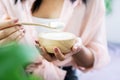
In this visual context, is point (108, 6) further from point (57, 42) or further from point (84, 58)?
point (57, 42)

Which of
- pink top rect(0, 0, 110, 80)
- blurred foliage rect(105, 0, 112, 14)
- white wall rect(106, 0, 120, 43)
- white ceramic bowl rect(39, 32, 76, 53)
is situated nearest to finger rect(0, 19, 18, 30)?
white ceramic bowl rect(39, 32, 76, 53)

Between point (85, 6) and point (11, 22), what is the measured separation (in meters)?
0.37

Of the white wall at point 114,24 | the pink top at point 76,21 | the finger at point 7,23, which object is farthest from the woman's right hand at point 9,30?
the white wall at point 114,24

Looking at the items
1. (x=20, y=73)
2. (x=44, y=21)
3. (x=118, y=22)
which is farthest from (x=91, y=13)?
(x=118, y=22)

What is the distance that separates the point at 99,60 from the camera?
2.62 ft

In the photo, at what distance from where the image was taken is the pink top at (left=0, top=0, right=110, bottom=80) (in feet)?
2.52

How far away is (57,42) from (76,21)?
0.77ft

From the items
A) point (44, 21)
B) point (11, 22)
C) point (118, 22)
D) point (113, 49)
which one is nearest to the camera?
point (11, 22)

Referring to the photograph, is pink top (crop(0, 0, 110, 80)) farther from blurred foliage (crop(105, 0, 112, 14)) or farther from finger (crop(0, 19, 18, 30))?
blurred foliage (crop(105, 0, 112, 14))

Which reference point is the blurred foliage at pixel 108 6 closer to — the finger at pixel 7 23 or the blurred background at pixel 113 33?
the blurred background at pixel 113 33

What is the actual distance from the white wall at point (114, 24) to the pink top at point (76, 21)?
186 centimetres

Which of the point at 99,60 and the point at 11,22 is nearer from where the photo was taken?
the point at 11,22

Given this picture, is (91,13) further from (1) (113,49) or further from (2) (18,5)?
(1) (113,49)

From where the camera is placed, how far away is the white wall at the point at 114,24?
8.45 feet
